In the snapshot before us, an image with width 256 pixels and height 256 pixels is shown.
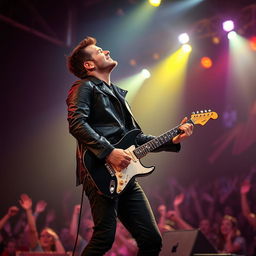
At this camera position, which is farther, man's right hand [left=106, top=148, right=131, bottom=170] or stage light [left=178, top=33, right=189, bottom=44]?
stage light [left=178, top=33, right=189, bottom=44]

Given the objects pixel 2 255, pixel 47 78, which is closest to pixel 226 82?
pixel 47 78

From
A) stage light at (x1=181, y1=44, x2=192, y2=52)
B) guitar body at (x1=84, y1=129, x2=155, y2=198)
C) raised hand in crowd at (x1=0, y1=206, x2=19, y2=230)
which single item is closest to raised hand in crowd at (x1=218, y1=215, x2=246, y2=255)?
raised hand in crowd at (x1=0, y1=206, x2=19, y2=230)

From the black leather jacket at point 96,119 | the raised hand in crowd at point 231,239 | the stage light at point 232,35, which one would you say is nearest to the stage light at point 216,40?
the stage light at point 232,35

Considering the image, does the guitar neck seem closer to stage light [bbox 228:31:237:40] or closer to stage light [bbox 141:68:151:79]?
stage light [bbox 228:31:237:40]

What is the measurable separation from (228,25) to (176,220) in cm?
385

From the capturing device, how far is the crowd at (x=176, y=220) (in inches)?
278

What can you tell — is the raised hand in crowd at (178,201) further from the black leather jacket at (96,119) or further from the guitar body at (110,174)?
the guitar body at (110,174)

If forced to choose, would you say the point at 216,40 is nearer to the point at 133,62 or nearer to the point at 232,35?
the point at 232,35

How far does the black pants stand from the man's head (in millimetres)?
963

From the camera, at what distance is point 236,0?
8.41m

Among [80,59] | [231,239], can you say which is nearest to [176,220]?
[231,239]

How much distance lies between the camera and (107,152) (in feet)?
9.29

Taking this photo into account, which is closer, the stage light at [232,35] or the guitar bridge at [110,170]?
the guitar bridge at [110,170]

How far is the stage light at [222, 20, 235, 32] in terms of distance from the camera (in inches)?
332
